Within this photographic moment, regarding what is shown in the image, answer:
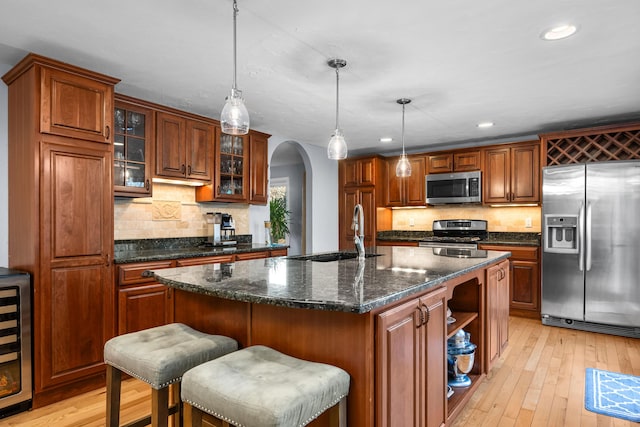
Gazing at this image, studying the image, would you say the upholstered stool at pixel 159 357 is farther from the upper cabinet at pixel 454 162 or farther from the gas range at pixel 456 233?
the upper cabinet at pixel 454 162

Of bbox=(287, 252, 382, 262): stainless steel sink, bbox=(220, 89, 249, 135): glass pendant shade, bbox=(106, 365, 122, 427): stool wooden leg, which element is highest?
bbox=(220, 89, 249, 135): glass pendant shade

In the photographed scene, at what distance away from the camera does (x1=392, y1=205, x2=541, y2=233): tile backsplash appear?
5.11 m

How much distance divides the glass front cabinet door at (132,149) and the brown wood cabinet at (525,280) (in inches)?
167

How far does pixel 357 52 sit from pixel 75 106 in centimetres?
201

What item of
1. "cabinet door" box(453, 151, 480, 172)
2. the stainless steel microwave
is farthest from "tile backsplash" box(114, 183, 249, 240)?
"cabinet door" box(453, 151, 480, 172)

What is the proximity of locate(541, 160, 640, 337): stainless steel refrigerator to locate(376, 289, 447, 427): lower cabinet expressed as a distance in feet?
10.0

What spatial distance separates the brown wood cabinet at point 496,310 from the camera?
8.98 feet

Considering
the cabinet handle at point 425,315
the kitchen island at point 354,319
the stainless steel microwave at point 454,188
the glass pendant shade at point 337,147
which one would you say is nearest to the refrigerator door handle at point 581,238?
the stainless steel microwave at point 454,188

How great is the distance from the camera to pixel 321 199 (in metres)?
5.93

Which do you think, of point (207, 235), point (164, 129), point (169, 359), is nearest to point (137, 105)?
point (164, 129)

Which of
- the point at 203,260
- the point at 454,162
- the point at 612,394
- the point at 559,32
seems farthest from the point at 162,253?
the point at 454,162

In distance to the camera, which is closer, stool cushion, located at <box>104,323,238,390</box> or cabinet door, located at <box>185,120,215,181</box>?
stool cushion, located at <box>104,323,238,390</box>

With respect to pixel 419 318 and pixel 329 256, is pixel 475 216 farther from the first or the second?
pixel 419 318

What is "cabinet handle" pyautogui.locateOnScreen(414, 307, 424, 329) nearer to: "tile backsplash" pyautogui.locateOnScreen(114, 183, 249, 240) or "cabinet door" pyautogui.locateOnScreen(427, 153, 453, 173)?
"tile backsplash" pyautogui.locateOnScreen(114, 183, 249, 240)
